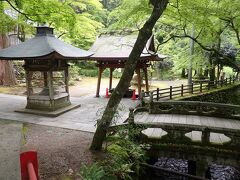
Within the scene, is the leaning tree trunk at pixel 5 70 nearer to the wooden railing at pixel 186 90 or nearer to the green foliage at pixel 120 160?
the wooden railing at pixel 186 90

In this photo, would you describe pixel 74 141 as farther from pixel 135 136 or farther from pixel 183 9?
pixel 183 9

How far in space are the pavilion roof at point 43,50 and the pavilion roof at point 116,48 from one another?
113 inches

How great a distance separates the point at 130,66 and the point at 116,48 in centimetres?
1149

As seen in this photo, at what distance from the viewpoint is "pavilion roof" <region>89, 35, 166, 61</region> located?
16.8 m

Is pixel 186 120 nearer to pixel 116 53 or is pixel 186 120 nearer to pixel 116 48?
pixel 116 53

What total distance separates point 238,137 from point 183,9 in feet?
21.2

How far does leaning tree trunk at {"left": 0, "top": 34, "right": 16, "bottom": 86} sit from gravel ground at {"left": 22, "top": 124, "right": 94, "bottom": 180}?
1259cm

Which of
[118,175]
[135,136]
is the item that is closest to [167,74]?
[135,136]

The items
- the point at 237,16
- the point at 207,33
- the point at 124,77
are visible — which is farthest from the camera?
the point at 207,33

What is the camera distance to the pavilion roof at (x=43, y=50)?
1201 centimetres

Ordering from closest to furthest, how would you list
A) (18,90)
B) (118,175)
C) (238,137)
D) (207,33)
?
(118,175)
(238,137)
(207,33)
(18,90)

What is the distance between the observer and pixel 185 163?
11820 millimetres

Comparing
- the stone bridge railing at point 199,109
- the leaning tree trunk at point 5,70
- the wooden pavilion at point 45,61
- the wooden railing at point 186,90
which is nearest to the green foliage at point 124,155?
the stone bridge railing at point 199,109

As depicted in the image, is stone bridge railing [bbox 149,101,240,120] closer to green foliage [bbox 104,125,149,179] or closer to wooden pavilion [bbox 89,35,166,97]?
green foliage [bbox 104,125,149,179]
